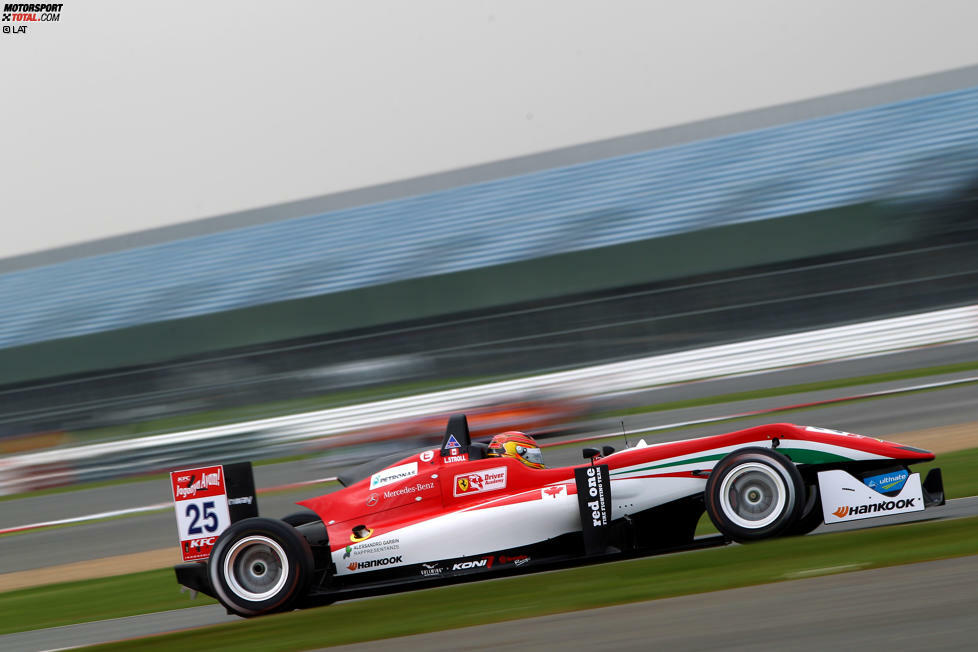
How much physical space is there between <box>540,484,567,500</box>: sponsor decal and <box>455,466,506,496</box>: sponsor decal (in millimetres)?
285

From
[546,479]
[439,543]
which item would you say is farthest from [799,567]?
[439,543]

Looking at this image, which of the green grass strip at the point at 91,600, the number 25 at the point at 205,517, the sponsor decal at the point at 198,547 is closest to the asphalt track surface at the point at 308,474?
the green grass strip at the point at 91,600

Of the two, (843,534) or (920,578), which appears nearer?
(920,578)

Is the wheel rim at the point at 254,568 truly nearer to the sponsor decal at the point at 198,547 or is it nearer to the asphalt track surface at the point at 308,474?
the sponsor decal at the point at 198,547

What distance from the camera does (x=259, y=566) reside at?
20.4 ft

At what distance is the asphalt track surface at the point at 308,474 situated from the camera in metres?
7.10

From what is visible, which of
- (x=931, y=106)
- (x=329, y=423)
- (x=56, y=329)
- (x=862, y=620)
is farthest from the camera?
(x=56, y=329)

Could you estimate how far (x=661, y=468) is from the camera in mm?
5855

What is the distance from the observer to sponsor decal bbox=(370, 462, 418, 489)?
6.24 m

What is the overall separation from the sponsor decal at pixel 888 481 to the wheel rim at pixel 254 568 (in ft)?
11.9

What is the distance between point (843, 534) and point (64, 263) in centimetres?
3062

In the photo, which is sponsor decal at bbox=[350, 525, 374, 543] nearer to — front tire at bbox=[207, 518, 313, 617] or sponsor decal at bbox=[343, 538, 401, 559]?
sponsor decal at bbox=[343, 538, 401, 559]

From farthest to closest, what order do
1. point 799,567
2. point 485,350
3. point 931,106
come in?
point 931,106 < point 485,350 < point 799,567

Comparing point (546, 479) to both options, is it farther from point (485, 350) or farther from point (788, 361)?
point (485, 350)
